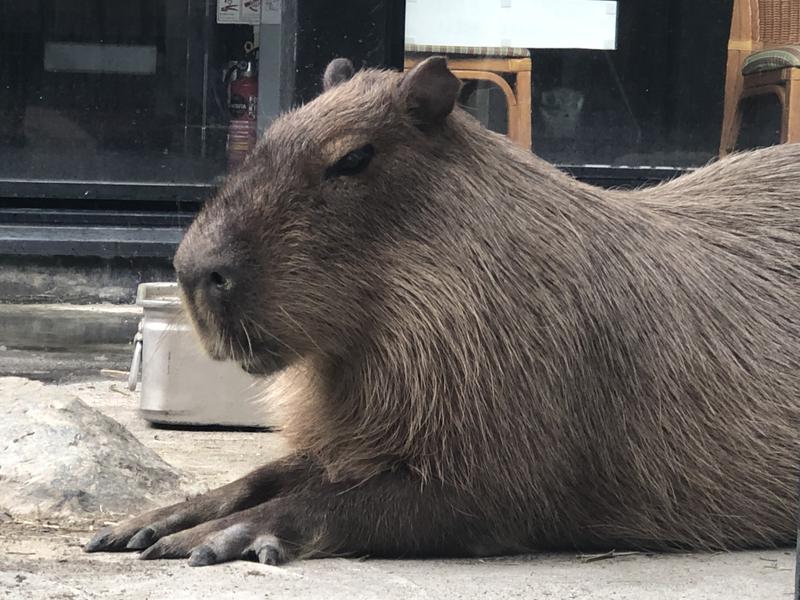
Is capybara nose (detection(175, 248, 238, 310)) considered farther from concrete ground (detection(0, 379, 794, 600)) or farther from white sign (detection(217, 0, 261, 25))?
white sign (detection(217, 0, 261, 25))

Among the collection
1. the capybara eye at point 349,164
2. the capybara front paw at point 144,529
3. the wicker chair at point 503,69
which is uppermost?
the wicker chair at point 503,69

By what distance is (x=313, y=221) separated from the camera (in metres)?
3.18

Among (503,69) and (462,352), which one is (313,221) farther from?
(503,69)

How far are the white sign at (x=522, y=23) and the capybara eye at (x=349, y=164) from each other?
12.4 ft

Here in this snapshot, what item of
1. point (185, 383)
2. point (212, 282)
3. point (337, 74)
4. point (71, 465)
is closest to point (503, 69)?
point (185, 383)

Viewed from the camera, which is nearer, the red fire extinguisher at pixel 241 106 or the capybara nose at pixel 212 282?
the capybara nose at pixel 212 282

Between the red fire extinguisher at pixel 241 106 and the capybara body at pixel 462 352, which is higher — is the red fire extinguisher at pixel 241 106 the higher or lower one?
the higher one

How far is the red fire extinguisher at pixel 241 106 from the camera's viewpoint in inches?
290

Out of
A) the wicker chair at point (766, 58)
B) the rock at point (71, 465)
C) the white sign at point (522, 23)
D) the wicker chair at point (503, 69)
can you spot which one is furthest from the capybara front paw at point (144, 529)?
the wicker chair at point (766, 58)

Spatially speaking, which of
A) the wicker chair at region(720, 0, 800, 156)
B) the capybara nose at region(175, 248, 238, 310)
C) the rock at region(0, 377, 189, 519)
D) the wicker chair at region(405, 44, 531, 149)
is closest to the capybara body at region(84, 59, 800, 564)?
the capybara nose at region(175, 248, 238, 310)

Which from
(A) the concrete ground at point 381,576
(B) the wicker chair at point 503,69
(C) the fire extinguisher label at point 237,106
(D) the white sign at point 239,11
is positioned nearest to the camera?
(A) the concrete ground at point 381,576

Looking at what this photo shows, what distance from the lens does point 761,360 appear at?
136 inches

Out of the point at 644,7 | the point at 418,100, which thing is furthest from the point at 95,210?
the point at 418,100

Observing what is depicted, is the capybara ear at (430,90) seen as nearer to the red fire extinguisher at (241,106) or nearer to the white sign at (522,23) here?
the white sign at (522,23)
